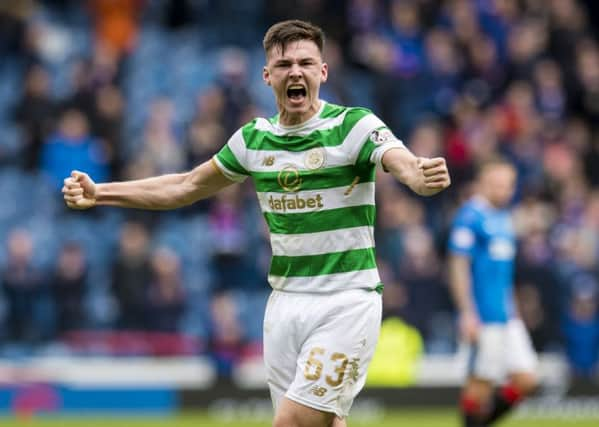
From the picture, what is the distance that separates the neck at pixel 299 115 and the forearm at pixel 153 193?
71 cm

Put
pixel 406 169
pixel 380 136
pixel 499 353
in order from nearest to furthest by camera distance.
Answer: pixel 406 169, pixel 380 136, pixel 499 353

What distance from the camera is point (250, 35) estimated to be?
17875mm

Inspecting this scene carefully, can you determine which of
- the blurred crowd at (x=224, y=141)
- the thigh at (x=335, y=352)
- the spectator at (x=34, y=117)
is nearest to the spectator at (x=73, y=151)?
the blurred crowd at (x=224, y=141)

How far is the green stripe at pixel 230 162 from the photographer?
6.55 m

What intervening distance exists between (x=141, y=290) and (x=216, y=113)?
7.88 feet

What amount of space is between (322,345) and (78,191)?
1.45m

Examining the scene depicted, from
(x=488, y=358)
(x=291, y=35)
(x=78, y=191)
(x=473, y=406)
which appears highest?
(x=291, y=35)

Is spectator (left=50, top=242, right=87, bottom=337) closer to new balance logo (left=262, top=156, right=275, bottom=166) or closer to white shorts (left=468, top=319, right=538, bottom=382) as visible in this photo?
white shorts (left=468, top=319, right=538, bottom=382)

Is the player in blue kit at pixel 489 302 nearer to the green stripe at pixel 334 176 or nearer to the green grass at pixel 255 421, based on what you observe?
the green grass at pixel 255 421

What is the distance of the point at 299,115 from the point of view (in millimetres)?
6238

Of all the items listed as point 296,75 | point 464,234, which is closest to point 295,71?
point 296,75

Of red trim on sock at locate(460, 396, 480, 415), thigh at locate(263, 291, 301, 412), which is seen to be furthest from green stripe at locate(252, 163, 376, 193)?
red trim on sock at locate(460, 396, 480, 415)

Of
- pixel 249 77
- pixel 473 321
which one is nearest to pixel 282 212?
pixel 473 321

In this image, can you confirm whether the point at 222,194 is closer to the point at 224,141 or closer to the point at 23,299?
the point at 224,141
